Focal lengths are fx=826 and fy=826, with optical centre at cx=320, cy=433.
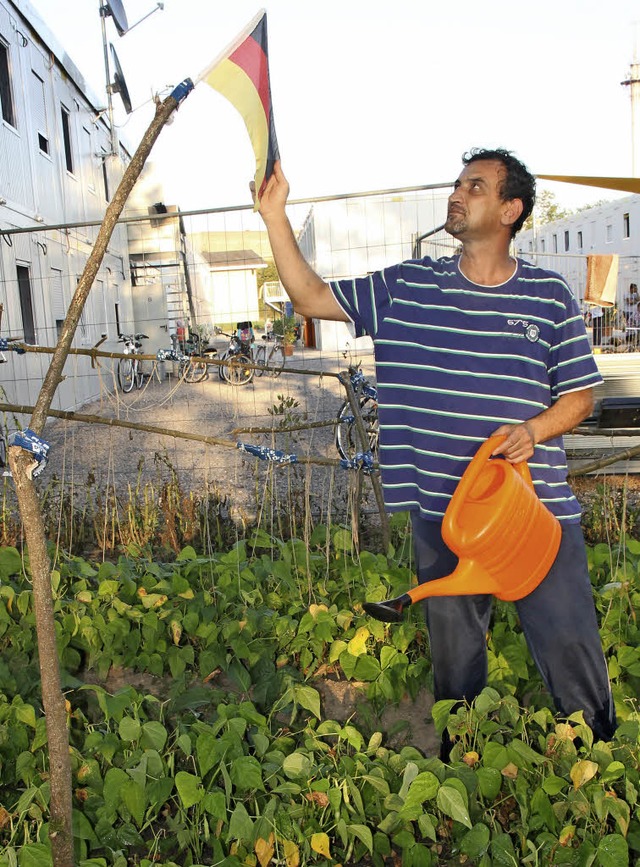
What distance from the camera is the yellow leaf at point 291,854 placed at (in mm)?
1870

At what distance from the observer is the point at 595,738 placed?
7.21 ft

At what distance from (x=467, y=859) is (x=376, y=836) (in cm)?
22

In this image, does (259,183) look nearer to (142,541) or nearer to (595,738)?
(595,738)

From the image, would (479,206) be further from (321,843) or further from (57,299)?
(57,299)

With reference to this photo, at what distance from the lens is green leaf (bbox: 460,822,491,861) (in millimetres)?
1849

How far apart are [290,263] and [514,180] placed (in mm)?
624

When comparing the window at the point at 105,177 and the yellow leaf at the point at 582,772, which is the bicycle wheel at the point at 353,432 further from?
the window at the point at 105,177

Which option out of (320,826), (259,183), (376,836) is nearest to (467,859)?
(376,836)

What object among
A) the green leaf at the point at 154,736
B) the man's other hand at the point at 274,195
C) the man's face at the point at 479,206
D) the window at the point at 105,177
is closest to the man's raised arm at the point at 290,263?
the man's other hand at the point at 274,195

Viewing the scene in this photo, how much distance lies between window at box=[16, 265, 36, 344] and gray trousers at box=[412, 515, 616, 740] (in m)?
8.66

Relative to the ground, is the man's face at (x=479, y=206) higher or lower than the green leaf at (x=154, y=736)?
higher

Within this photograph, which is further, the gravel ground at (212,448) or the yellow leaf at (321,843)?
the gravel ground at (212,448)

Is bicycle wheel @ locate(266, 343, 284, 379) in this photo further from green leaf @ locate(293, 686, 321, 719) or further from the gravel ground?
green leaf @ locate(293, 686, 321, 719)

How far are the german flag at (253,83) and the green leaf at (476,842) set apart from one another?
1552 millimetres
